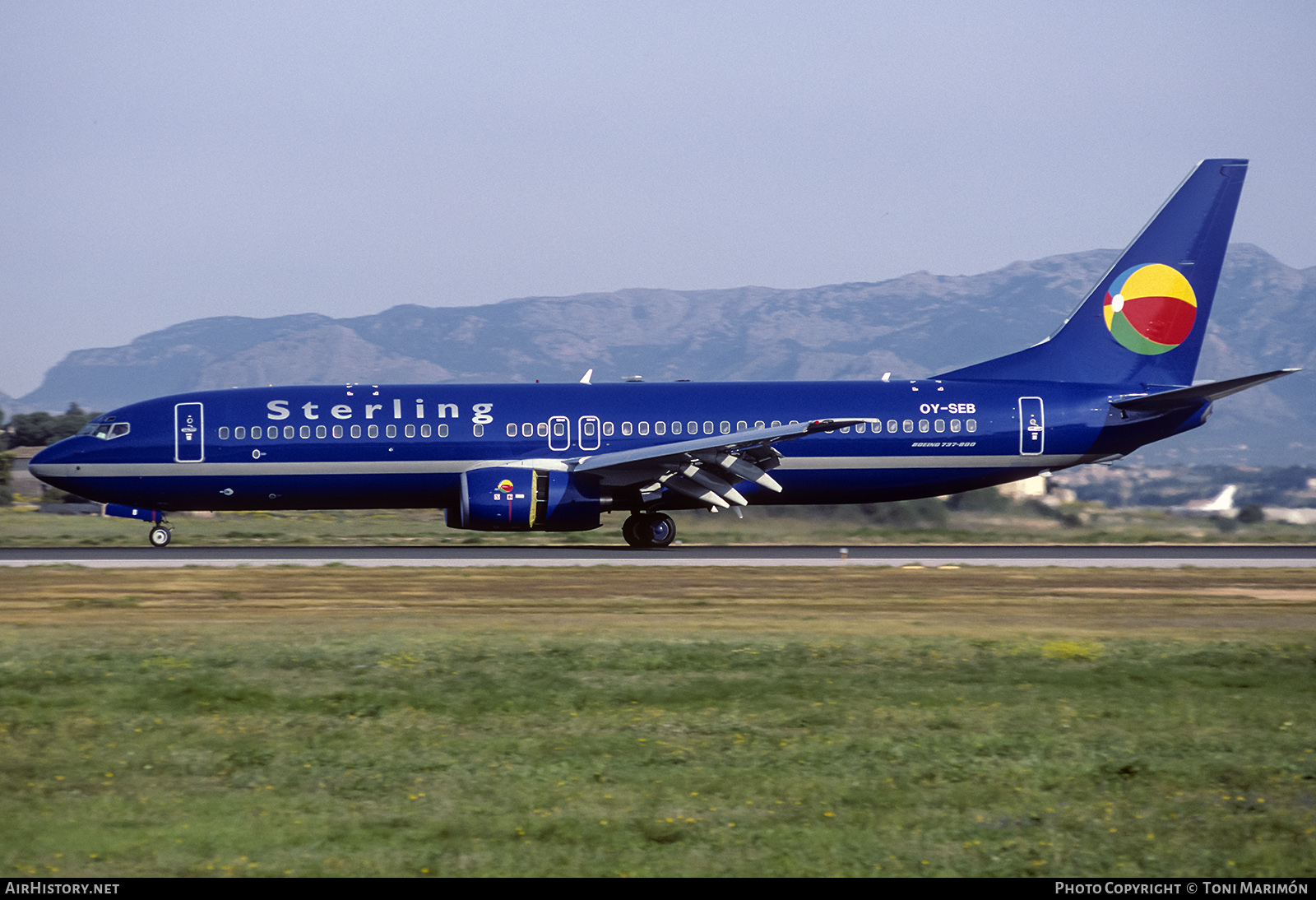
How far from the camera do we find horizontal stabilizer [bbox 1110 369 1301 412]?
3011 cm

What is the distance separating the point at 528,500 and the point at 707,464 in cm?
416

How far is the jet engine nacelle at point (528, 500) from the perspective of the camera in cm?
2888

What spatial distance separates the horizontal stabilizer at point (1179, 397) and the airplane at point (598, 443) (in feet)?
0.23

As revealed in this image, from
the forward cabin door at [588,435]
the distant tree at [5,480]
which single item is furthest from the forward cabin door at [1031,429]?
the distant tree at [5,480]

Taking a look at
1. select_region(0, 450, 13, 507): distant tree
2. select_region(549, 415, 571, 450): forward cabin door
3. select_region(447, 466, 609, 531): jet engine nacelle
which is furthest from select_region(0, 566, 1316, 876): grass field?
select_region(0, 450, 13, 507): distant tree

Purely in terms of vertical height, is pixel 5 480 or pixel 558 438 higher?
pixel 558 438

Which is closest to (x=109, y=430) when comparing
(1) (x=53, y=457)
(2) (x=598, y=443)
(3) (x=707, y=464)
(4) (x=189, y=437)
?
(1) (x=53, y=457)

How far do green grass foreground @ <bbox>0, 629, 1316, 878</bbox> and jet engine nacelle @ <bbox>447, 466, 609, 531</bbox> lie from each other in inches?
534

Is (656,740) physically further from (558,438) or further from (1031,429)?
(1031,429)

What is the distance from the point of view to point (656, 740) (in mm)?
10688

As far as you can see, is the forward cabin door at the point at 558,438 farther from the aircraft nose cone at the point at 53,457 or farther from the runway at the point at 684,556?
the aircraft nose cone at the point at 53,457

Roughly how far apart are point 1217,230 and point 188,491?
27017 millimetres

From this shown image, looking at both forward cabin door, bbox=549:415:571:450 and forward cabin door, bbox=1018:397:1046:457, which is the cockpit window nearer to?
forward cabin door, bbox=549:415:571:450
